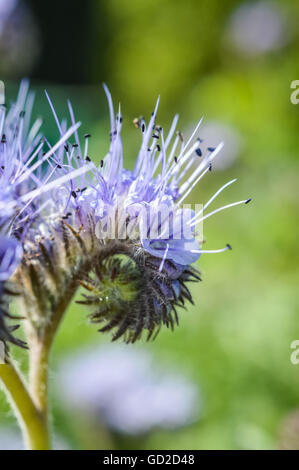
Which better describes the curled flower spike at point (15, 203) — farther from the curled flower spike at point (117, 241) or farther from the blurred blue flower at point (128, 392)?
the blurred blue flower at point (128, 392)

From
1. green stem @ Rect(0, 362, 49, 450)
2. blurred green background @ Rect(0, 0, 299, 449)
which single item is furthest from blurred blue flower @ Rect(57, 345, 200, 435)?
green stem @ Rect(0, 362, 49, 450)

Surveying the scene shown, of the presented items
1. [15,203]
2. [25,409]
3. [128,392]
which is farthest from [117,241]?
[128,392]

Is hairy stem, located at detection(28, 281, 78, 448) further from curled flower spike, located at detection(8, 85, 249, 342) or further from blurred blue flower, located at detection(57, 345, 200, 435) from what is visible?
blurred blue flower, located at detection(57, 345, 200, 435)

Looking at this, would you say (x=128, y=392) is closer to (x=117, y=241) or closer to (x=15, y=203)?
(x=117, y=241)

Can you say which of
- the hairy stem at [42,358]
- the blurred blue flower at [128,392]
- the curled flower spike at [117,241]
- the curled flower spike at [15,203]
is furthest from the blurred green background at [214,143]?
the curled flower spike at [15,203]

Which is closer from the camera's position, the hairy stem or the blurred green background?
the hairy stem

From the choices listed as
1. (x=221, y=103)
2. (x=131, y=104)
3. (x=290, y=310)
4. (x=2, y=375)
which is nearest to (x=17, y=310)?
(x=2, y=375)
